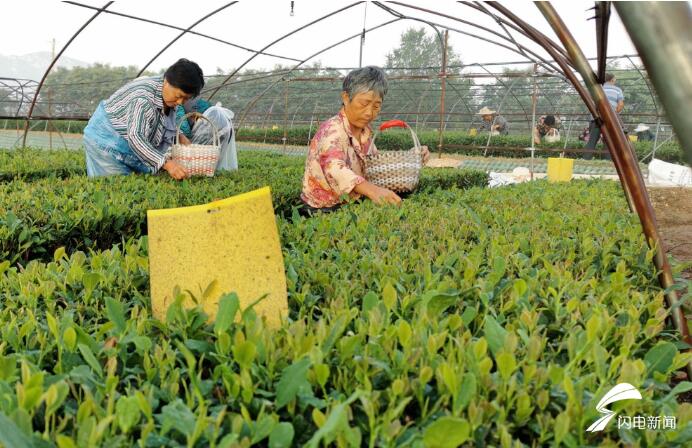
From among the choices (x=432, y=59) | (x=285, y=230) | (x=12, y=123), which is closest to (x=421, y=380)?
(x=285, y=230)

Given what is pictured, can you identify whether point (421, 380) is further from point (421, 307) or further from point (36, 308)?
point (36, 308)

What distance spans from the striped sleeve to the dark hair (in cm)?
33

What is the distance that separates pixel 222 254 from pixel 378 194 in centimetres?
223

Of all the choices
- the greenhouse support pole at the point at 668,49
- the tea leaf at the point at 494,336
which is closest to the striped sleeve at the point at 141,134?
the tea leaf at the point at 494,336

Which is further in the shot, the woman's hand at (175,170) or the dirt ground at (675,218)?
the dirt ground at (675,218)

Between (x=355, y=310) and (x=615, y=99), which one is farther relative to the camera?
(x=615, y=99)

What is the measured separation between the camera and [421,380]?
108 centimetres

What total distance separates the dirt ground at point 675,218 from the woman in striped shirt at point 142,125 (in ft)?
11.9

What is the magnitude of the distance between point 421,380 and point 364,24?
9.57 m

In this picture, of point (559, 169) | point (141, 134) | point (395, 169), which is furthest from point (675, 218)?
point (141, 134)

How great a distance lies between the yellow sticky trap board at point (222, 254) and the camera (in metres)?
1.46

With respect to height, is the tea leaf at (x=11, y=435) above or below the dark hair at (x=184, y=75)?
below

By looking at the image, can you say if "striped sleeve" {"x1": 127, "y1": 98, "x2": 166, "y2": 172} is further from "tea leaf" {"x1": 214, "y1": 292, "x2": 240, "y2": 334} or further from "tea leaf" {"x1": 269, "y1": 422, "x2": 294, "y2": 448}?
"tea leaf" {"x1": 269, "y1": 422, "x2": 294, "y2": 448}

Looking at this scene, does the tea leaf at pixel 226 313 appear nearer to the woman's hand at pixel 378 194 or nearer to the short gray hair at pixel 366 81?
the woman's hand at pixel 378 194
